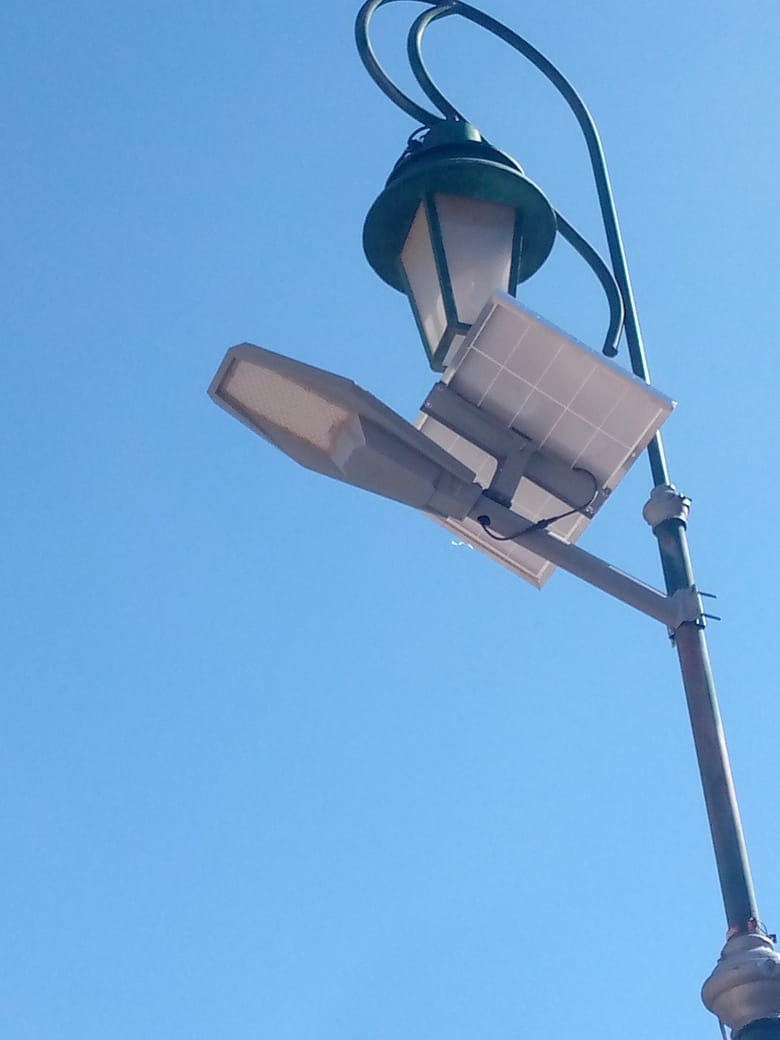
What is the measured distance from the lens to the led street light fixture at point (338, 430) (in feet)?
13.1

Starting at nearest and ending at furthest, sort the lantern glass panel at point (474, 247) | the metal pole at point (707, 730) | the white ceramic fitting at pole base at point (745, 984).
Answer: the white ceramic fitting at pole base at point (745, 984) < the metal pole at point (707, 730) < the lantern glass panel at point (474, 247)

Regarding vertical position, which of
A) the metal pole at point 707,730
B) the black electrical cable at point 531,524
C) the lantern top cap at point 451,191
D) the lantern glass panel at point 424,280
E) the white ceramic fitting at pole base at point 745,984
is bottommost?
the white ceramic fitting at pole base at point 745,984

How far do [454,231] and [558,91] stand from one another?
0.96m

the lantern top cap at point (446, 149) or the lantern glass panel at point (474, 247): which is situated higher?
the lantern top cap at point (446, 149)

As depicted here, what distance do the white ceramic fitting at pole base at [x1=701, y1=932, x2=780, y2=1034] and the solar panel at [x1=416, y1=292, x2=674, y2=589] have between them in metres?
1.41

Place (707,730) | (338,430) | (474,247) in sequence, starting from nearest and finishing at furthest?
(707,730) < (338,430) < (474,247)

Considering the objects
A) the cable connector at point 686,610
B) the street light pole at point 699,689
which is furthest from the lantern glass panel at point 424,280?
the cable connector at point 686,610

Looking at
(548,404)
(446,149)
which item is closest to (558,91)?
(446,149)

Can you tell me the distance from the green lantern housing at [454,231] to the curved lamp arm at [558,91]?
0.30m

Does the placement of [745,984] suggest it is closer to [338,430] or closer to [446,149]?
[338,430]

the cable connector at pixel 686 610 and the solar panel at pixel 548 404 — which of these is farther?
the solar panel at pixel 548 404

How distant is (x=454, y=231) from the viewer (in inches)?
183

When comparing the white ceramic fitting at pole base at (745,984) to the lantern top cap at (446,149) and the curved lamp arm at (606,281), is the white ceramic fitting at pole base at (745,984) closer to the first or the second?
the curved lamp arm at (606,281)

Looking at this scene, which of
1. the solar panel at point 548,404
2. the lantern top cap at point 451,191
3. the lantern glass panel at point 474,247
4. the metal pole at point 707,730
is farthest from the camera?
the lantern top cap at point 451,191
